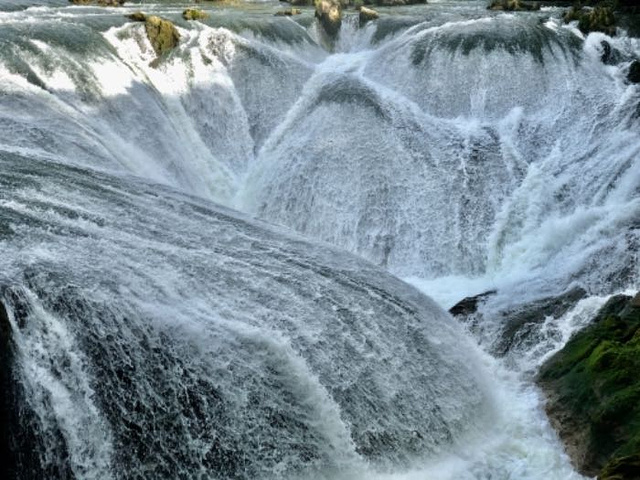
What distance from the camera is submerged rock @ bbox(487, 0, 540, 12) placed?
20.5 m

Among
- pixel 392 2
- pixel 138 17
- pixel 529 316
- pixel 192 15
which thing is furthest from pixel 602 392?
pixel 392 2

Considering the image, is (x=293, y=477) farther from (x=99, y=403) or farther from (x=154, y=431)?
(x=99, y=403)

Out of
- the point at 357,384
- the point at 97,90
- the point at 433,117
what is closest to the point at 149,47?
the point at 97,90

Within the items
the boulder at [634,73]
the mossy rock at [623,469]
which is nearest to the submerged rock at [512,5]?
the boulder at [634,73]

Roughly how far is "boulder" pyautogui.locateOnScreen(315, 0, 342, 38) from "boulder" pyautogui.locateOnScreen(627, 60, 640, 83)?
8.78 meters

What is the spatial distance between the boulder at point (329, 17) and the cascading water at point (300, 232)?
78cm

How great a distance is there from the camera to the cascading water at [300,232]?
536 cm

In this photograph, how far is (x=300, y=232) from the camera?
1159 cm

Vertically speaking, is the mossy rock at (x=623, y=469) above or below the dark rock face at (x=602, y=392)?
above

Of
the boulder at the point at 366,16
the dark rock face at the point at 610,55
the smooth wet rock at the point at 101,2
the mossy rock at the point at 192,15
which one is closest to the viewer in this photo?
the dark rock face at the point at 610,55

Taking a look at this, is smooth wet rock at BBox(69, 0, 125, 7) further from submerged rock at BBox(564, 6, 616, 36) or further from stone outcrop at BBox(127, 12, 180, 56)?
submerged rock at BBox(564, 6, 616, 36)

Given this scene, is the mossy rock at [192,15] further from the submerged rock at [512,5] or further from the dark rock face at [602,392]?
the dark rock face at [602,392]

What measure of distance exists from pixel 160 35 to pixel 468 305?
9.55 meters

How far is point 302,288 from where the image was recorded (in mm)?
7312
